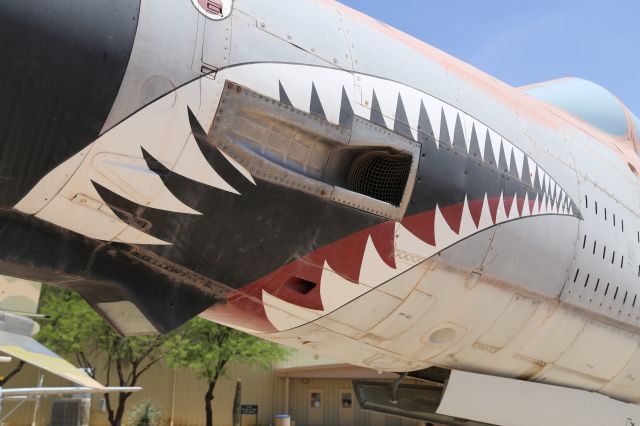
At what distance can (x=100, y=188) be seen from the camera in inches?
124

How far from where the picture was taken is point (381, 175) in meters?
4.23

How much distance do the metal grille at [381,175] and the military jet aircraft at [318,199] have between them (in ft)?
0.05

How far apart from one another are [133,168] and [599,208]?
15.6 ft

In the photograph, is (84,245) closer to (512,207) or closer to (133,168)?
(133,168)

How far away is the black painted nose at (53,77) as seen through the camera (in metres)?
2.73

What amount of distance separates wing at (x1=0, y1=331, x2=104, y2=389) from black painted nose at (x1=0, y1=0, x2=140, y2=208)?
11256mm

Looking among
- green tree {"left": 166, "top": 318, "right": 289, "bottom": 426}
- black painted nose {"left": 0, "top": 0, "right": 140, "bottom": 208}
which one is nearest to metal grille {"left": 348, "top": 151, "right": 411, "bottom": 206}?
black painted nose {"left": 0, "top": 0, "right": 140, "bottom": 208}

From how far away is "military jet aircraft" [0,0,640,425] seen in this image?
300cm

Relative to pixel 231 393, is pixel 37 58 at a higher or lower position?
higher

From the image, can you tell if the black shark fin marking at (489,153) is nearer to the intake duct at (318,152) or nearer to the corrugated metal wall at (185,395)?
the intake duct at (318,152)

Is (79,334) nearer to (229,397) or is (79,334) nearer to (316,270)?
(229,397)

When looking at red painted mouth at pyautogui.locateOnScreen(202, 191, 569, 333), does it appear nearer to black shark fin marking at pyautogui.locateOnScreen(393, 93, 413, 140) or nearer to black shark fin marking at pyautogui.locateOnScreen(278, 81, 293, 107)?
black shark fin marking at pyautogui.locateOnScreen(393, 93, 413, 140)

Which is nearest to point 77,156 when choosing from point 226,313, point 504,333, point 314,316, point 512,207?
point 226,313

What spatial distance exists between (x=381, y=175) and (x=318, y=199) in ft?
2.16
